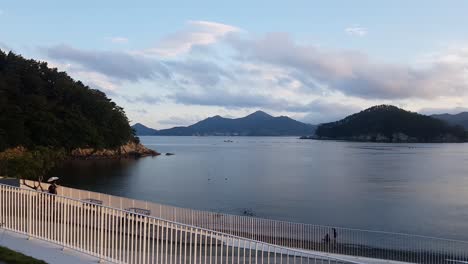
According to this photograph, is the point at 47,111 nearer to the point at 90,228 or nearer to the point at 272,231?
the point at 272,231

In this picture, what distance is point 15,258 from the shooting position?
31.1 ft

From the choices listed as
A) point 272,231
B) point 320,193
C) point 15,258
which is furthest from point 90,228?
point 320,193

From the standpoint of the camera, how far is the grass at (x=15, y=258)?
9.28m

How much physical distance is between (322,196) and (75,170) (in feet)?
144

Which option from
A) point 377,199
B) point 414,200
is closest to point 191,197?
point 377,199

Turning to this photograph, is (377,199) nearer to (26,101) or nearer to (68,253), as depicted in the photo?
(68,253)

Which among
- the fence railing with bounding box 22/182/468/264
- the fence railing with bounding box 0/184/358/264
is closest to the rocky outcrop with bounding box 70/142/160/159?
the fence railing with bounding box 22/182/468/264

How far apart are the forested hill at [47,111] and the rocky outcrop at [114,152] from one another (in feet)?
20.2

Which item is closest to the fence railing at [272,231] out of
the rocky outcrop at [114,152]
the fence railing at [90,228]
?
the fence railing at [90,228]

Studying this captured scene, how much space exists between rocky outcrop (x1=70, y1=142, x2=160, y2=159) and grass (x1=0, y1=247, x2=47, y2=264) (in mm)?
93419

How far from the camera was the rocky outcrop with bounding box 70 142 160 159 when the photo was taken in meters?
106

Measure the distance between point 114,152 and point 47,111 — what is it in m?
39.3

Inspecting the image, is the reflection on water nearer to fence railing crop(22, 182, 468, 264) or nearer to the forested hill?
the forested hill

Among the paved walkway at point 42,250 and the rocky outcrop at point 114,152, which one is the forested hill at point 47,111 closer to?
the rocky outcrop at point 114,152
